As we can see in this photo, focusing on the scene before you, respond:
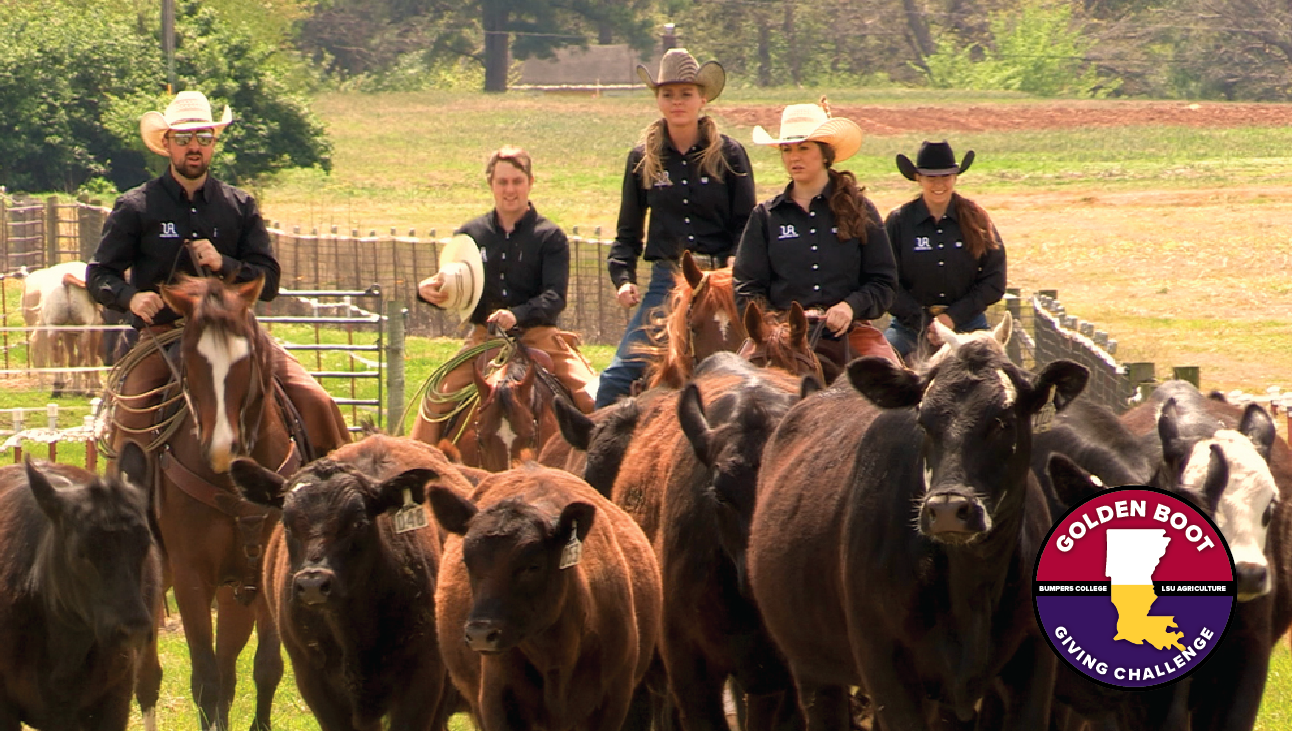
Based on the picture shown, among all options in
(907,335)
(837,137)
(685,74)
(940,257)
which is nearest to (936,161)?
(940,257)

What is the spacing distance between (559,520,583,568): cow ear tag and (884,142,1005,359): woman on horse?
3810 millimetres

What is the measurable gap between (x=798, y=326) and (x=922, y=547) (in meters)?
2.75

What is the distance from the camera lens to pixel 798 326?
927cm

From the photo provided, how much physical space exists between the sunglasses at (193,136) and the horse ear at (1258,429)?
19.2 ft

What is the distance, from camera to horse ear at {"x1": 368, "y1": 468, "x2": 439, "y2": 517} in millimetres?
7773

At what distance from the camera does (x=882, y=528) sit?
6.81 m

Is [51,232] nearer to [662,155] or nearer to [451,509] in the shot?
[662,155]

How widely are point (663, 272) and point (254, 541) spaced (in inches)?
106

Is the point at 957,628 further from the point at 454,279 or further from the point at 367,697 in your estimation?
the point at 454,279

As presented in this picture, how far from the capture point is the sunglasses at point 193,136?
35.4 ft

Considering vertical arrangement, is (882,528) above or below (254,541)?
above

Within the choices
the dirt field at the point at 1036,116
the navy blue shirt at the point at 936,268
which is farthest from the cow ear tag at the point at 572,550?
the dirt field at the point at 1036,116

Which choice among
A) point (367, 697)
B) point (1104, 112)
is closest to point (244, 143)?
point (1104, 112)

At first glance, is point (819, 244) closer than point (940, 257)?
Yes
